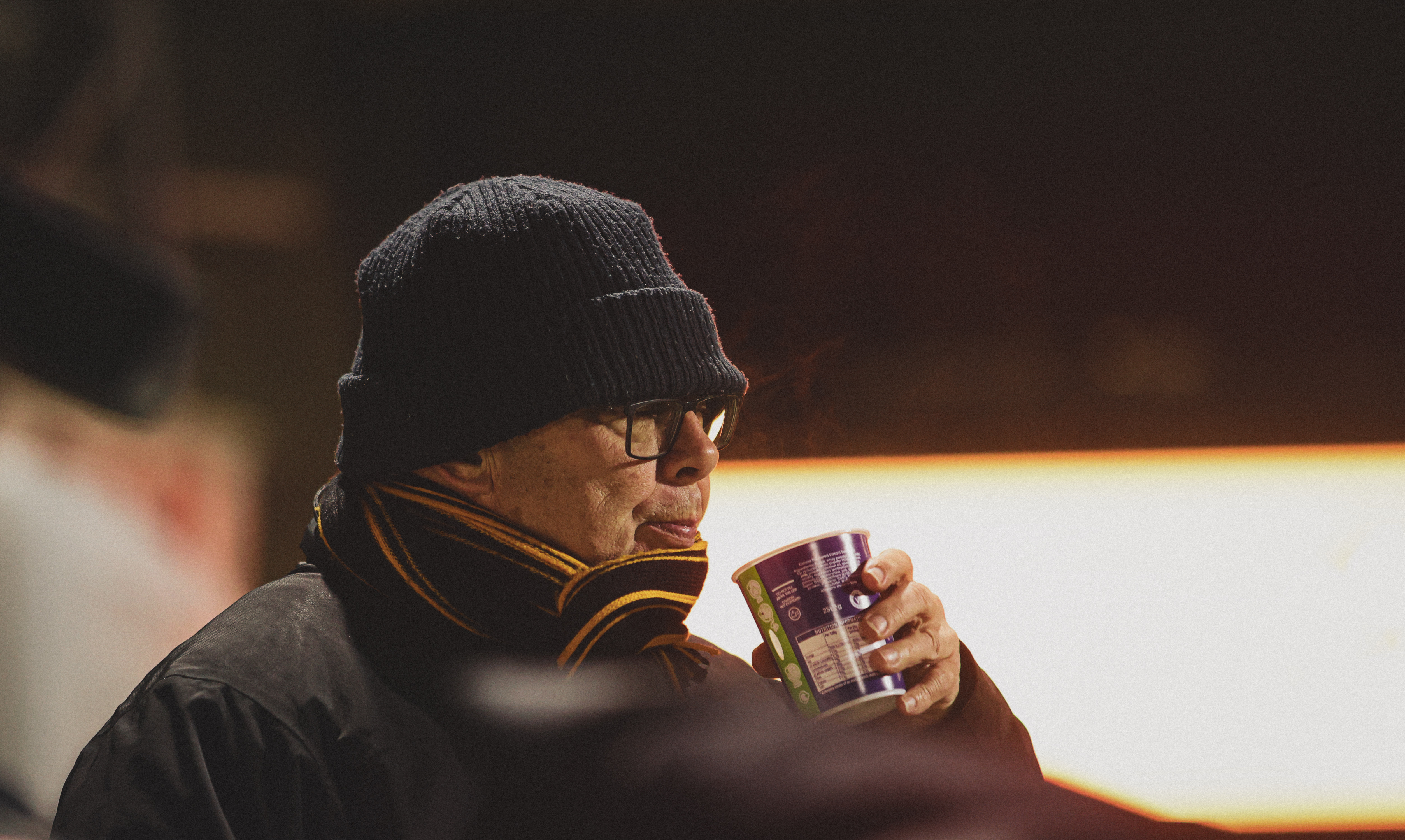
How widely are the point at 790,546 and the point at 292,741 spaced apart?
1.84ft

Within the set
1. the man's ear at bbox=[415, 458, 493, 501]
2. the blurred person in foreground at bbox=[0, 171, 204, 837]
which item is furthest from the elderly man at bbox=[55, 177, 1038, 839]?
the blurred person in foreground at bbox=[0, 171, 204, 837]

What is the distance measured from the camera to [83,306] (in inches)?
20.1

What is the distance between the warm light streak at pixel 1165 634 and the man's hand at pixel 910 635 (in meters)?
1.32

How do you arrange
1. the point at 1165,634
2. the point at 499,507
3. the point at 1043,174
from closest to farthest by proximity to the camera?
the point at 499,507 → the point at 1165,634 → the point at 1043,174

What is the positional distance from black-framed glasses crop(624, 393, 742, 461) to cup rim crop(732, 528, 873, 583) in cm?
19

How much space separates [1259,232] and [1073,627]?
4.38ft

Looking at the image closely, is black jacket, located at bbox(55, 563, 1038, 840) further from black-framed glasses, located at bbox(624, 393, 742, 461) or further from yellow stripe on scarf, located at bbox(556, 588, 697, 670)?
black-framed glasses, located at bbox(624, 393, 742, 461)

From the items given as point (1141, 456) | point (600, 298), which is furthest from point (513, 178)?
point (1141, 456)

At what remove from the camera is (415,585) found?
46.9 inches

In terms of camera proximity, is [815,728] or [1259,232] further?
[1259,232]

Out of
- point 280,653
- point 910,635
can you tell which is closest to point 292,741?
point 280,653

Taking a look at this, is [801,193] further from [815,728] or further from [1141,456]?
[815,728]

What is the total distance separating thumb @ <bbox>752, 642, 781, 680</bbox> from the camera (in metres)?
1.32

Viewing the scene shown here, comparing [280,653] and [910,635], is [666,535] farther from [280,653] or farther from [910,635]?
[280,653]
